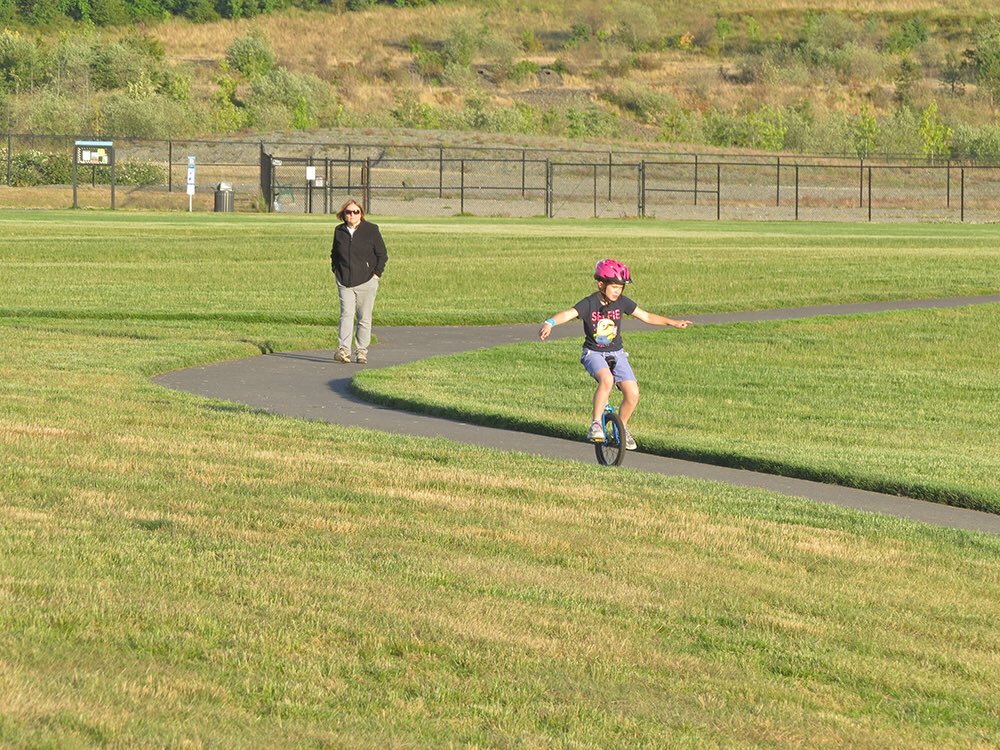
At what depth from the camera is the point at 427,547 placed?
8469 mm

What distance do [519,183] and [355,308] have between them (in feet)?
230

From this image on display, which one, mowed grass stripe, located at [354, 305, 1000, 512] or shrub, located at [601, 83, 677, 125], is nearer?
mowed grass stripe, located at [354, 305, 1000, 512]

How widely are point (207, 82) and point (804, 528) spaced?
117m

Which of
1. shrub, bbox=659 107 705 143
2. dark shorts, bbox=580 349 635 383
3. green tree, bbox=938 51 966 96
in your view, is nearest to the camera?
dark shorts, bbox=580 349 635 383

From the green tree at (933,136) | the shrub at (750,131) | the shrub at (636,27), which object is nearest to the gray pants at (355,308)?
the shrub at (750,131)

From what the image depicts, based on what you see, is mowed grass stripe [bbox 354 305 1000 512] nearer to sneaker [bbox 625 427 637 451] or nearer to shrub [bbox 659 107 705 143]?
sneaker [bbox 625 427 637 451]

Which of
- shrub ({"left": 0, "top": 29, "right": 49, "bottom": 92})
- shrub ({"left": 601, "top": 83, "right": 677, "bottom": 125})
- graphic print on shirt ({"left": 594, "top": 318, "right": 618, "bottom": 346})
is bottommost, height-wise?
graphic print on shirt ({"left": 594, "top": 318, "right": 618, "bottom": 346})

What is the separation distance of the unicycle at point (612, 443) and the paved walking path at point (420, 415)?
0.97ft

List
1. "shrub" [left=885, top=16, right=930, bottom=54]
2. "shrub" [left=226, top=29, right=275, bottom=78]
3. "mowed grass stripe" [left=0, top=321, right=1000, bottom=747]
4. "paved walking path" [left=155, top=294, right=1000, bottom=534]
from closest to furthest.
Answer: "mowed grass stripe" [left=0, top=321, right=1000, bottom=747] < "paved walking path" [left=155, top=294, right=1000, bottom=534] < "shrub" [left=226, top=29, right=275, bottom=78] < "shrub" [left=885, top=16, right=930, bottom=54]

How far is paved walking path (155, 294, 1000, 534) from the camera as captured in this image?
11.5m

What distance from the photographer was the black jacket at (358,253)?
19312mm

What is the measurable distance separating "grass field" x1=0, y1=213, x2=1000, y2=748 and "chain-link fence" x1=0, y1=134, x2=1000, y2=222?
5827 centimetres

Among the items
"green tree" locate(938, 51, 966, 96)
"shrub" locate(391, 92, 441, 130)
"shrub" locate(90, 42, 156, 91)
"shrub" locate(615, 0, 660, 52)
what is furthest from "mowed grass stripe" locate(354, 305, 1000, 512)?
"shrub" locate(615, 0, 660, 52)

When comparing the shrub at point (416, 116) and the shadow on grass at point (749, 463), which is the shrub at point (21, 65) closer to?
the shrub at point (416, 116)
